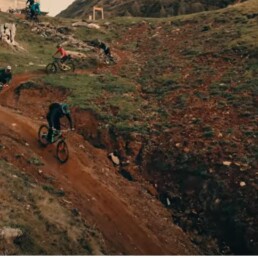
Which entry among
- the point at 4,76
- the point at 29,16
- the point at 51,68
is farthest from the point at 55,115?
the point at 29,16

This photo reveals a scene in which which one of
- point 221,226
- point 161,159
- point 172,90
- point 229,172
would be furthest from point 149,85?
point 221,226

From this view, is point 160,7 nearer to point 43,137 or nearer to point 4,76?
point 4,76

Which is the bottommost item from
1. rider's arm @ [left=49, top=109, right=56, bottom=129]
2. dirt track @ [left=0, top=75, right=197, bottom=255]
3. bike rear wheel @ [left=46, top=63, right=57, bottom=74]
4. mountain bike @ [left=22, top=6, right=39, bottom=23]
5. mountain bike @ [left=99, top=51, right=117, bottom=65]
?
dirt track @ [left=0, top=75, right=197, bottom=255]

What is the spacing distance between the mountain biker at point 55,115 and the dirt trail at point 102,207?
93 cm

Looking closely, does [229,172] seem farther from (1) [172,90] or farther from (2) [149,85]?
(2) [149,85]

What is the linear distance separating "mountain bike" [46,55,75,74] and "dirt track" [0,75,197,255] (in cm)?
1099

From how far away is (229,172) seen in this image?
20.9m

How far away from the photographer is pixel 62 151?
2147 cm

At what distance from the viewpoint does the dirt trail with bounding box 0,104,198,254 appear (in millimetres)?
17391

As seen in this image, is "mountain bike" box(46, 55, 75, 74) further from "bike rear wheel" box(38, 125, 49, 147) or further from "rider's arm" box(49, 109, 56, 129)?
"rider's arm" box(49, 109, 56, 129)

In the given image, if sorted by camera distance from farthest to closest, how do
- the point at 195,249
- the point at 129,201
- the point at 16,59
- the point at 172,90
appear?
the point at 16,59
the point at 172,90
the point at 129,201
the point at 195,249

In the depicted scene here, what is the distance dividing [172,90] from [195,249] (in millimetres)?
14112

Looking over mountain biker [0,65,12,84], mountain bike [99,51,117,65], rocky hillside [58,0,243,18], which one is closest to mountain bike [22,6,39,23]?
mountain bike [99,51,117,65]

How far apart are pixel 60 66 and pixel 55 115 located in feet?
46.4
